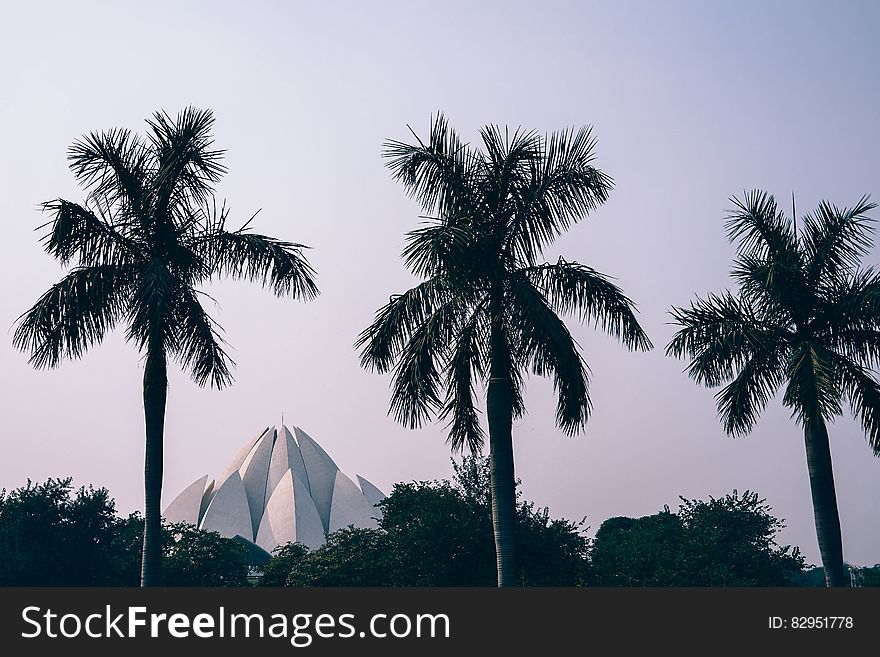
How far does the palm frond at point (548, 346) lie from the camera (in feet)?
52.7

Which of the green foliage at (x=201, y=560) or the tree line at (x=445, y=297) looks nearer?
the tree line at (x=445, y=297)

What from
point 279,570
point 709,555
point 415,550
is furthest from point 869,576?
point 415,550

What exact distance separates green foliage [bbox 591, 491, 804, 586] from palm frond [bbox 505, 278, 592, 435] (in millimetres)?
15500

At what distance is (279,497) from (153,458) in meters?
75.6

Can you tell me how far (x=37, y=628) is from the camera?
11562 millimetres

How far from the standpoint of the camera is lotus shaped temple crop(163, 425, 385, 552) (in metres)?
89.1

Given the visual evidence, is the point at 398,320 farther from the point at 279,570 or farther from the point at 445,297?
the point at 279,570

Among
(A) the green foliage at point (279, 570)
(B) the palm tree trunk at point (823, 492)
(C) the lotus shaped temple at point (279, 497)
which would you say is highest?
(C) the lotus shaped temple at point (279, 497)

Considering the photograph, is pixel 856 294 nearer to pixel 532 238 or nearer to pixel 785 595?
pixel 532 238

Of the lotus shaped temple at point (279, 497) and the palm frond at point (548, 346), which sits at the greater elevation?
the lotus shaped temple at point (279, 497)

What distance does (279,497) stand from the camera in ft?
296

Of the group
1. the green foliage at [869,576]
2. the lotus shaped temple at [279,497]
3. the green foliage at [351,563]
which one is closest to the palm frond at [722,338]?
the green foliage at [351,563]

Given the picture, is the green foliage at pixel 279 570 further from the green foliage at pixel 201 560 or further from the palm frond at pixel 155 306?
the palm frond at pixel 155 306

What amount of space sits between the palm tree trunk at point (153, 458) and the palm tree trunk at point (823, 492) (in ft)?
→ 34.9
